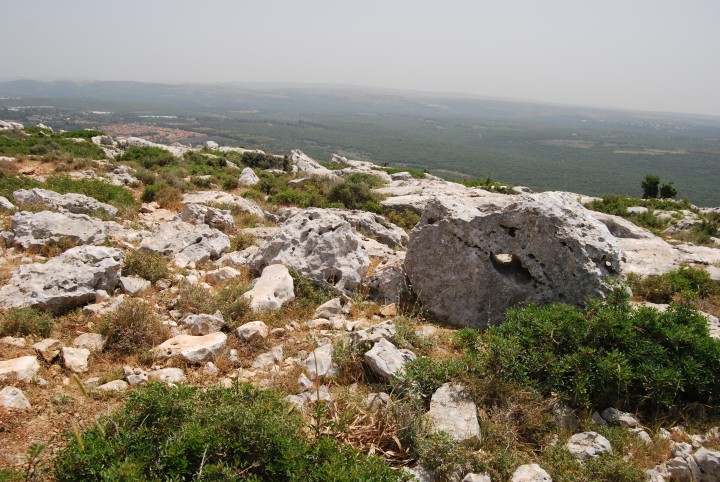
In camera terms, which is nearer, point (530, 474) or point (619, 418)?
point (530, 474)

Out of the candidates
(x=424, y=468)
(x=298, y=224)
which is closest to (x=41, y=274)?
(x=298, y=224)

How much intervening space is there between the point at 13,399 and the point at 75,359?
91cm

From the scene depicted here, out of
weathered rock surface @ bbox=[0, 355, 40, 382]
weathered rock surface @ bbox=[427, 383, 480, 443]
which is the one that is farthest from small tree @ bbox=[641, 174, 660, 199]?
weathered rock surface @ bbox=[0, 355, 40, 382]

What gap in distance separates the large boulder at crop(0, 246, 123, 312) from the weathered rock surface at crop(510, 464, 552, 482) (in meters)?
6.77

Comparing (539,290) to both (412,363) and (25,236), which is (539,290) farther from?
(25,236)

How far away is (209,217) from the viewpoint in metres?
12.2

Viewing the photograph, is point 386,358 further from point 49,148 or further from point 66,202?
point 49,148

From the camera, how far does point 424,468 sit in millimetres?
4137

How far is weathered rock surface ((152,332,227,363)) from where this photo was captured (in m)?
5.76

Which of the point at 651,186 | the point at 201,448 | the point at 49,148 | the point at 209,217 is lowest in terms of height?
the point at 201,448

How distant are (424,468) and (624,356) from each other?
123 inches

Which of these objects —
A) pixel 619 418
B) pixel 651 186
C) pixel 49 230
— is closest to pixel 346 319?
pixel 619 418

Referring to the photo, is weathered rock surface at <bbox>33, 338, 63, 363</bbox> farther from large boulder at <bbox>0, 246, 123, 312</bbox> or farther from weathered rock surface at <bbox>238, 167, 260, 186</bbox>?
weathered rock surface at <bbox>238, 167, 260, 186</bbox>

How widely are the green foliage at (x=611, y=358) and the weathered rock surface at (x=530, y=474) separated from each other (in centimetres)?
120
